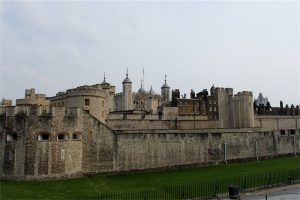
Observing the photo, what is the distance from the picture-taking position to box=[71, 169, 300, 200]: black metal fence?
21.9 meters

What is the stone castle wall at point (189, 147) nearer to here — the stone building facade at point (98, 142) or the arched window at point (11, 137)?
the stone building facade at point (98, 142)

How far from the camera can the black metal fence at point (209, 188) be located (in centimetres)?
2189

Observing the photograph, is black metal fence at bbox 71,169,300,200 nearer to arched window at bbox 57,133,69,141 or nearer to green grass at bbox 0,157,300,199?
green grass at bbox 0,157,300,199

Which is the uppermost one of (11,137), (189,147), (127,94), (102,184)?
(127,94)

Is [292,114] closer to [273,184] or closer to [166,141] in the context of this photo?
[166,141]

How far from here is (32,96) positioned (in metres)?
52.0

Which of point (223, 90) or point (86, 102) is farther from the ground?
point (223, 90)

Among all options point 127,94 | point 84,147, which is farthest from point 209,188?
point 127,94

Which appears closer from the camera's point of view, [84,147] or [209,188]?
[209,188]

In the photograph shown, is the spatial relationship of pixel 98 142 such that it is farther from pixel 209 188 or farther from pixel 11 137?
pixel 209 188

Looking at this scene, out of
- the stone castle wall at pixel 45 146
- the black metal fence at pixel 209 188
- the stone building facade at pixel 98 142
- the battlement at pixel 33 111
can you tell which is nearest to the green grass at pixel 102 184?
the stone castle wall at pixel 45 146

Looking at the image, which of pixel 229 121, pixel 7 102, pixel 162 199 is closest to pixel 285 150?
pixel 229 121

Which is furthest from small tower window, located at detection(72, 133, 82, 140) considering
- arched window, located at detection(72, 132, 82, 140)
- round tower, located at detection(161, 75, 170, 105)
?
round tower, located at detection(161, 75, 170, 105)

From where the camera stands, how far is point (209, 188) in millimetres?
24469
